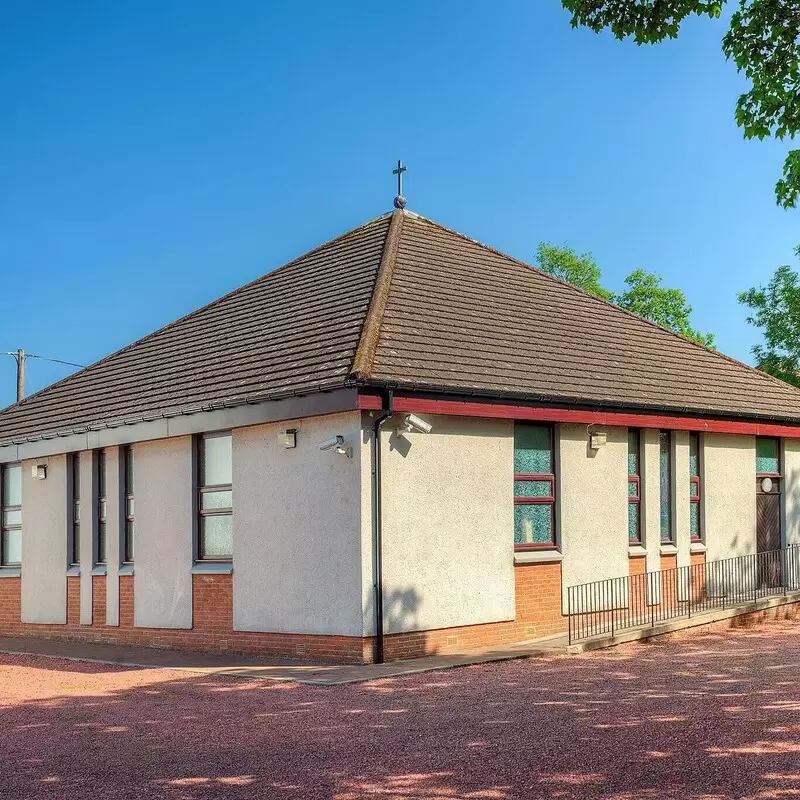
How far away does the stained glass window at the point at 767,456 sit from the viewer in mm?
23894

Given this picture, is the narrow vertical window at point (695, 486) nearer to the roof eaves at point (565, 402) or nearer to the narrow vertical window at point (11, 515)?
the roof eaves at point (565, 402)

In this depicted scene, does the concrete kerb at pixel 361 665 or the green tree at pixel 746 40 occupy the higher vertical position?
the green tree at pixel 746 40

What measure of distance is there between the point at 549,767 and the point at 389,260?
43.1 feet

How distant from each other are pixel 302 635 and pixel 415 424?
140 inches

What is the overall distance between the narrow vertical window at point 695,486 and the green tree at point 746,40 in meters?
10.2

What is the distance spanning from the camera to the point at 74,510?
74.7 ft

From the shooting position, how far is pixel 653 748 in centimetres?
974

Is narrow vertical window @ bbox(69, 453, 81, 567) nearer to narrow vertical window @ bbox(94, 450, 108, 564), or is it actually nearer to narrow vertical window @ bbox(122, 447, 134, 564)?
narrow vertical window @ bbox(94, 450, 108, 564)

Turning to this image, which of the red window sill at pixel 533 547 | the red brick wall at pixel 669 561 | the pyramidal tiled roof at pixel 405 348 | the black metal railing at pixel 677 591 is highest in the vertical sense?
the pyramidal tiled roof at pixel 405 348

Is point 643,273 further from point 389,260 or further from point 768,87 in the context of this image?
point 768,87

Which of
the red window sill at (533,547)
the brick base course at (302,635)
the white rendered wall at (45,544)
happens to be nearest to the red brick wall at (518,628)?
the brick base course at (302,635)

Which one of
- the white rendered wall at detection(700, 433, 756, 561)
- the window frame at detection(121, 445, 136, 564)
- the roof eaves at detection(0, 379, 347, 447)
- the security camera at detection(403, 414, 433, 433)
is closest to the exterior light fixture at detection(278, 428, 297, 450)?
the roof eaves at detection(0, 379, 347, 447)

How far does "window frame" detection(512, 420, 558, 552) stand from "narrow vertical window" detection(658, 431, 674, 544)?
318 cm

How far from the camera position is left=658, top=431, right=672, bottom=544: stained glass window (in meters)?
21.7
